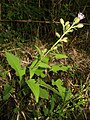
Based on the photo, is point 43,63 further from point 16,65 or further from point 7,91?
point 7,91

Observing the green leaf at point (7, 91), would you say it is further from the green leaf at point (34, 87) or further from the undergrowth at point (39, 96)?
the green leaf at point (34, 87)

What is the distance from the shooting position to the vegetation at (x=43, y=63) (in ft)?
6.62

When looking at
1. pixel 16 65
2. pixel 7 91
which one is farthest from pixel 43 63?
pixel 7 91

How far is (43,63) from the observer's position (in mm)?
2006

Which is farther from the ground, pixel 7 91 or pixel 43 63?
pixel 43 63

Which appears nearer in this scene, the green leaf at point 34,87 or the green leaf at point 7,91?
the green leaf at point 34,87

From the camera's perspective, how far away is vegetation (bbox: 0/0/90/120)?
6.62 feet

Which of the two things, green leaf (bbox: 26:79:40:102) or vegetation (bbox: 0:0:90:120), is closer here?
green leaf (bbox: 26:79:40:102)

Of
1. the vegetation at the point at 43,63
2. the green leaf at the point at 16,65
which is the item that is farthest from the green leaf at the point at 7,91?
the green leaf at the point at 16,65

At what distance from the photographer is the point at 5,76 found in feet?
7.32

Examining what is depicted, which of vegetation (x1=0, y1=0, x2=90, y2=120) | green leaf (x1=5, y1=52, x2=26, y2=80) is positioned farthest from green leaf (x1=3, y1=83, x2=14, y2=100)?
green leaf (x1=5, y1=52, x2=26, y2=80)

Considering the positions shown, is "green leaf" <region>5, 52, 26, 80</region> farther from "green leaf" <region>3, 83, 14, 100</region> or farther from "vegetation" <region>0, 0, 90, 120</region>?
"green leaf" <region>3, 83, 14, 100</region>

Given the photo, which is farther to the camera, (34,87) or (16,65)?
(16,65)

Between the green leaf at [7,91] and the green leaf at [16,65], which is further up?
the green leaf at [16,65]
